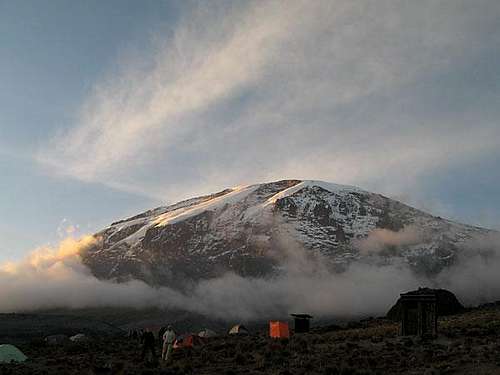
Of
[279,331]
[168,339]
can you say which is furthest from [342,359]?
[279,331]

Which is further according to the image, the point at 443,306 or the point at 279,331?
the point at 443,306

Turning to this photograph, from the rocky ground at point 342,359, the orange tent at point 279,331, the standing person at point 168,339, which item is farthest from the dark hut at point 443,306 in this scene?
the standing person at point 168,339

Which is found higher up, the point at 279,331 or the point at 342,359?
the point at 342,359

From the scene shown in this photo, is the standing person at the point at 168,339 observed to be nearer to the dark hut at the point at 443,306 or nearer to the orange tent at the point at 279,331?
the orange tent at the point at 279,331

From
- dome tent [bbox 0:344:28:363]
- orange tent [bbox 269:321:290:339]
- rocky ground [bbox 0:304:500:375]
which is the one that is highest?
rocky ground [bbox 0:304:500:375]

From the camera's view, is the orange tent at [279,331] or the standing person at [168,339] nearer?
the standing person at [168,339]

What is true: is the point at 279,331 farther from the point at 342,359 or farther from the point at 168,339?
the point at 342,359

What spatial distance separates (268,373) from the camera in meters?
24.2

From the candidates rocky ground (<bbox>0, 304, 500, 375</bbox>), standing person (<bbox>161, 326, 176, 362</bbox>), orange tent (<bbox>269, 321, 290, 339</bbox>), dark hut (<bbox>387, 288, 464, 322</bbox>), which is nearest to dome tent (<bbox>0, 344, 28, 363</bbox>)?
rocky ground (<bbox>0, 304, 500, 375</bbox>)

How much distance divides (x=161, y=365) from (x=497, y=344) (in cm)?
1762

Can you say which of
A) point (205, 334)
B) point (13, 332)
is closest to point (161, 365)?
point (205, 334)

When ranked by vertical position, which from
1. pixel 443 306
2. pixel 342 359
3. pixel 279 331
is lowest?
pixel 279 331

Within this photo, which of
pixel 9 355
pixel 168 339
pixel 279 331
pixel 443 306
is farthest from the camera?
pixel 443 306

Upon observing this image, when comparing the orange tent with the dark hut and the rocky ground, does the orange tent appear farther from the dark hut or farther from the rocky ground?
the dark hut
